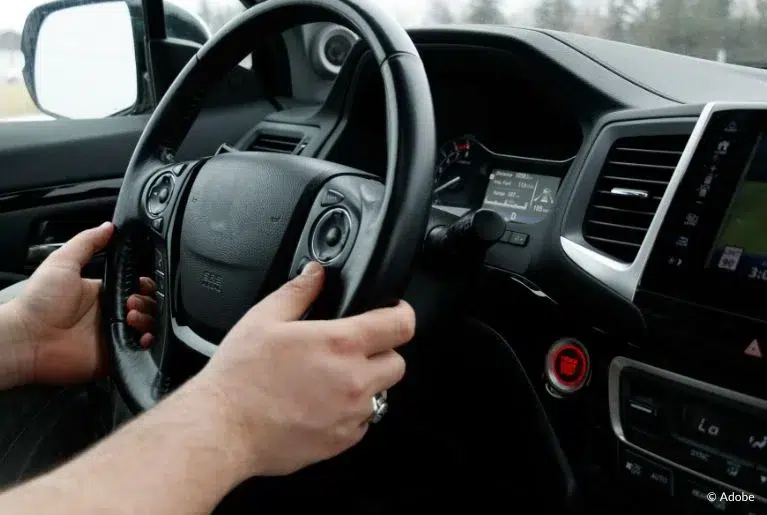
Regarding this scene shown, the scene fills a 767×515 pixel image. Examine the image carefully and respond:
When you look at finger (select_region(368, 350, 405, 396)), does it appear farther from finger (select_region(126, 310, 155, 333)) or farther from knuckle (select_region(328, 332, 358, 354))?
finger (select_region(126, 310, 155, 333))

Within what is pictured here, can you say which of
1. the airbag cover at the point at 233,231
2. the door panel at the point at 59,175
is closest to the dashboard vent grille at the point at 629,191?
the airbag cover at the point at 233,231

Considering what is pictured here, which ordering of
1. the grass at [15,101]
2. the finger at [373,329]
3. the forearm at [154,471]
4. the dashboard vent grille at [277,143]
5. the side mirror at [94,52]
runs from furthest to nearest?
the side mirror at [94,52] → the grass at [15,101] → the dashboard vent grille at [277,143] → the finger at [373,329] → the forearm at [154,471]

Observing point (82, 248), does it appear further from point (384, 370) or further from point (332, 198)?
point (384, 370)

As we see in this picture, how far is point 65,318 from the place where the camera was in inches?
52.1

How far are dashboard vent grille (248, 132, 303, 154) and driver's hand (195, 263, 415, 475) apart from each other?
1.02m

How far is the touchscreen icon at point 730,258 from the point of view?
41.9 inches

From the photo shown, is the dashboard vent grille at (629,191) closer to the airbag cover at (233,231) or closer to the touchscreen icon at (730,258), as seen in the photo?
the touchscreen icon at (730,258)

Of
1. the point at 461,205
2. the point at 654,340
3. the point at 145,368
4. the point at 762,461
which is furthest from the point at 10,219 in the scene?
the point at 762,461

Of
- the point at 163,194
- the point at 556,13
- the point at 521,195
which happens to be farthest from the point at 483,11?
the point at 163,194

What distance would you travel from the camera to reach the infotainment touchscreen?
1.05 metres

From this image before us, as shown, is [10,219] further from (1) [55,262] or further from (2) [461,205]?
(2) [461,205]

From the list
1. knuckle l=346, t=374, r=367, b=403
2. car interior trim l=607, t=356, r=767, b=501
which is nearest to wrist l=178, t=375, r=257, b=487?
knuckle l=346, t=374, r=367, b=403

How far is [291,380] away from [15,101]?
1.68 meters

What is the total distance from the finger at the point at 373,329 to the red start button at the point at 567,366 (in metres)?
0.41
